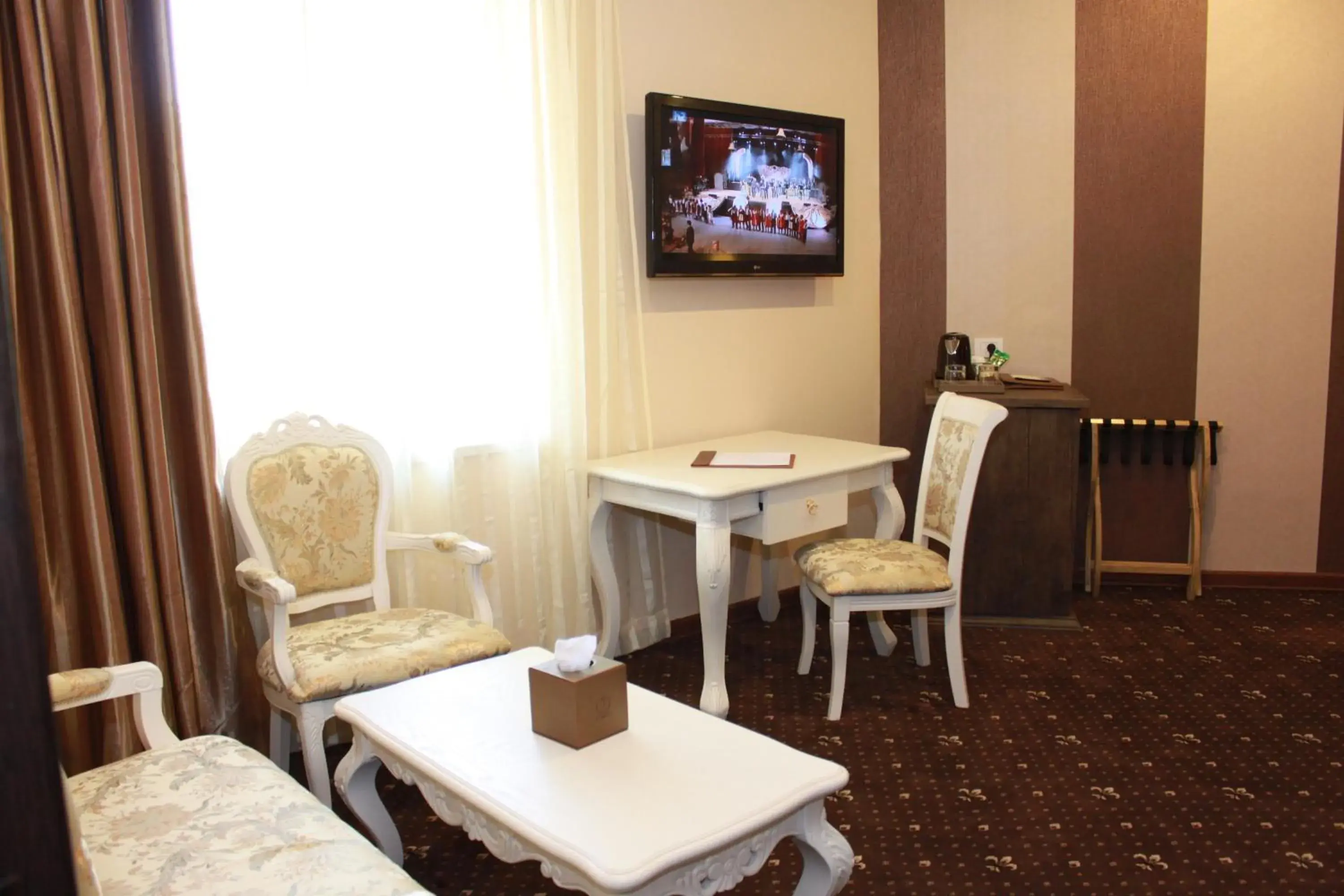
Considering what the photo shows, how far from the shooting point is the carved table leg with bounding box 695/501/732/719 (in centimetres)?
304

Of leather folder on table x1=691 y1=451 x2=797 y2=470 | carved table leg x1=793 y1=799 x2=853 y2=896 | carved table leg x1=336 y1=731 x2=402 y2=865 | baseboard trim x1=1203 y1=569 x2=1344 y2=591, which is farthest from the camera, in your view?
baseboard trim x1=1203 y1=569 x2=1344 y2=591

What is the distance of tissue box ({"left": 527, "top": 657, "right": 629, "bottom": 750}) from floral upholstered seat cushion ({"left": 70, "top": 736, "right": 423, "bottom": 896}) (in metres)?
0.38

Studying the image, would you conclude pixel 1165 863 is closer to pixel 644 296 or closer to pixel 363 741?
pixel 363 741

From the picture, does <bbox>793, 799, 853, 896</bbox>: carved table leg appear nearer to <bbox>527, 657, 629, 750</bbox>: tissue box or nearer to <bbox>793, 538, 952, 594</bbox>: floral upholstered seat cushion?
<bbox>527, 657, 629, 750</bbox>: tissue box

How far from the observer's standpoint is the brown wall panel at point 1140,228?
418 centimetres

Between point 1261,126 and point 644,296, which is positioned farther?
point 1261,126

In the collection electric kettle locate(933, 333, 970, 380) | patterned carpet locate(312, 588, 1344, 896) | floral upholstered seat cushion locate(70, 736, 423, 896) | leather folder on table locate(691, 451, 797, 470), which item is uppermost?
electric kettle locate(933, 333, 970, 380)

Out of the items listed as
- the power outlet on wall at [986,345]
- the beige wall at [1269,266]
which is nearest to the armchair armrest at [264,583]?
the power outlet on wall at [986,345]

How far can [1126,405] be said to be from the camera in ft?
14.3

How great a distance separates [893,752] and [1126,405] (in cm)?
218

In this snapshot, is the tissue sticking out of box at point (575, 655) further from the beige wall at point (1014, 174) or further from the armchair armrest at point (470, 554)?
the beige wall at point (1014, 174)

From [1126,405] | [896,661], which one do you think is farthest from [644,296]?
[1126,405]

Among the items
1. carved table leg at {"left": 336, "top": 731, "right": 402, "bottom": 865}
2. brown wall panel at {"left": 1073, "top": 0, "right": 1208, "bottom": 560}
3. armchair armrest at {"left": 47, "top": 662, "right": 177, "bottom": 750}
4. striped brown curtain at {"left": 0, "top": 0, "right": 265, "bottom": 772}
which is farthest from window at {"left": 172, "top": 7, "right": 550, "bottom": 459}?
brown wall panel at {"left": 1073, "top": 0, "right": 1208, "bottom": 560}

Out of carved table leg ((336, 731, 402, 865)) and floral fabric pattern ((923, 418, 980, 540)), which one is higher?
floral fabric pattern ((923, 418, 980, 540))
